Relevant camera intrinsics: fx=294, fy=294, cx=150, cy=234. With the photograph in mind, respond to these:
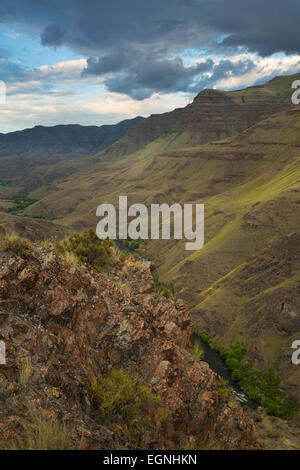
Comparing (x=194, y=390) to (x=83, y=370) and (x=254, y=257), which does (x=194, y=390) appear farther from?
(x=254, y=257)

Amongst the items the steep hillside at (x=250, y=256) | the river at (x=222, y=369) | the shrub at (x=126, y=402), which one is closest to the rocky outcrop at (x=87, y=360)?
the shrub at (x=126, y=402)

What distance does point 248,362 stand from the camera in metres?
51.6

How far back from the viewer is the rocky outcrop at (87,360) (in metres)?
7.70

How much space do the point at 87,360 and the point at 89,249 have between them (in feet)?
29.7

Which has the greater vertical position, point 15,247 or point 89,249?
point 15,247

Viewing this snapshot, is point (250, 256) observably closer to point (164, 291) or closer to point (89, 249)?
point (164, 291)

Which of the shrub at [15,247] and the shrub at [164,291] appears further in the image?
the shrub at [164,291]

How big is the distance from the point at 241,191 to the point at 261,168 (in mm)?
25666

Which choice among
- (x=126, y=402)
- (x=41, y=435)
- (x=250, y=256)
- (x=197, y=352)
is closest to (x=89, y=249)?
(x=126, y=402)

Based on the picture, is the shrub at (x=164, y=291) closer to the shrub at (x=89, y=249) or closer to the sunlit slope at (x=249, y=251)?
the sunlit slope at (x=249, y=251)

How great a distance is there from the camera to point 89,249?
1858 cm

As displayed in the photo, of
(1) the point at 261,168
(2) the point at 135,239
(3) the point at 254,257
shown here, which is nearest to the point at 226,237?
(3) the point at 254,257

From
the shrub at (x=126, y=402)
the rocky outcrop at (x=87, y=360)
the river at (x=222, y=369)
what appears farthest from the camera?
the river at (x=222, y=369)

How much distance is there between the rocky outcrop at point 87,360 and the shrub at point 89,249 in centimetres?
331
